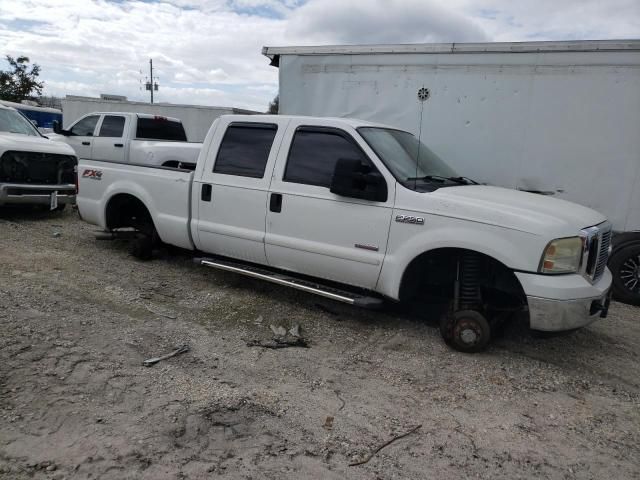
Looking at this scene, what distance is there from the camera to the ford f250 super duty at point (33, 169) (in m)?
8.34

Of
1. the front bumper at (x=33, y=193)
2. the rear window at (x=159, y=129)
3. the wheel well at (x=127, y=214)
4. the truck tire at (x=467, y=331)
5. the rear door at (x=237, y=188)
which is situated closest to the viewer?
the truck tire at (x=467, y=331)

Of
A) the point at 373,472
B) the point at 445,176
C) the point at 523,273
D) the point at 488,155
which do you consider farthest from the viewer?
the point at 488,155

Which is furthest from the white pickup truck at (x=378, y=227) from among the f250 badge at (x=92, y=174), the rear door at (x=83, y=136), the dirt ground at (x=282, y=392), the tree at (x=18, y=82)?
the tree at (x=18, y=82)

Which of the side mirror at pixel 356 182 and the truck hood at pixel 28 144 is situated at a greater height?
the truck hood at pixel 28 144

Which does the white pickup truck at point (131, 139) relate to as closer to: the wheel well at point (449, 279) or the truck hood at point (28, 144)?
the truck hood at point (28, 144)

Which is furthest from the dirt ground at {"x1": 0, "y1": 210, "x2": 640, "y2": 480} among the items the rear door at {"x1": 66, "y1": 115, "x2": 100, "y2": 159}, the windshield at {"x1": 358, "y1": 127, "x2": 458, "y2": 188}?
the rear door at {"x1": 66, "y1": 115, "x2": 100, "y2": 159}

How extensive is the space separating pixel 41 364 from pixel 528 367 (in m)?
3.70

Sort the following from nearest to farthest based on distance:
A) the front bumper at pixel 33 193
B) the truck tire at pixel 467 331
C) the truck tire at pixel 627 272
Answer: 1. the truck tire at pixel 467 331
2. the truck tire at pixel 627 272
3. the front bumper at pixel 33 193

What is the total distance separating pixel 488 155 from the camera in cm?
677

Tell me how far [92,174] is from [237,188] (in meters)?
2.50

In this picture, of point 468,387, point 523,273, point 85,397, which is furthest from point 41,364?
point 523,273

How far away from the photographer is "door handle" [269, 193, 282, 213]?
16.5 ft

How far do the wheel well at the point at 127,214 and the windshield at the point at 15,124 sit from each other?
416 cm

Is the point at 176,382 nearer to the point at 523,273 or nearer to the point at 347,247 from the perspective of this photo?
the point at 347,247
